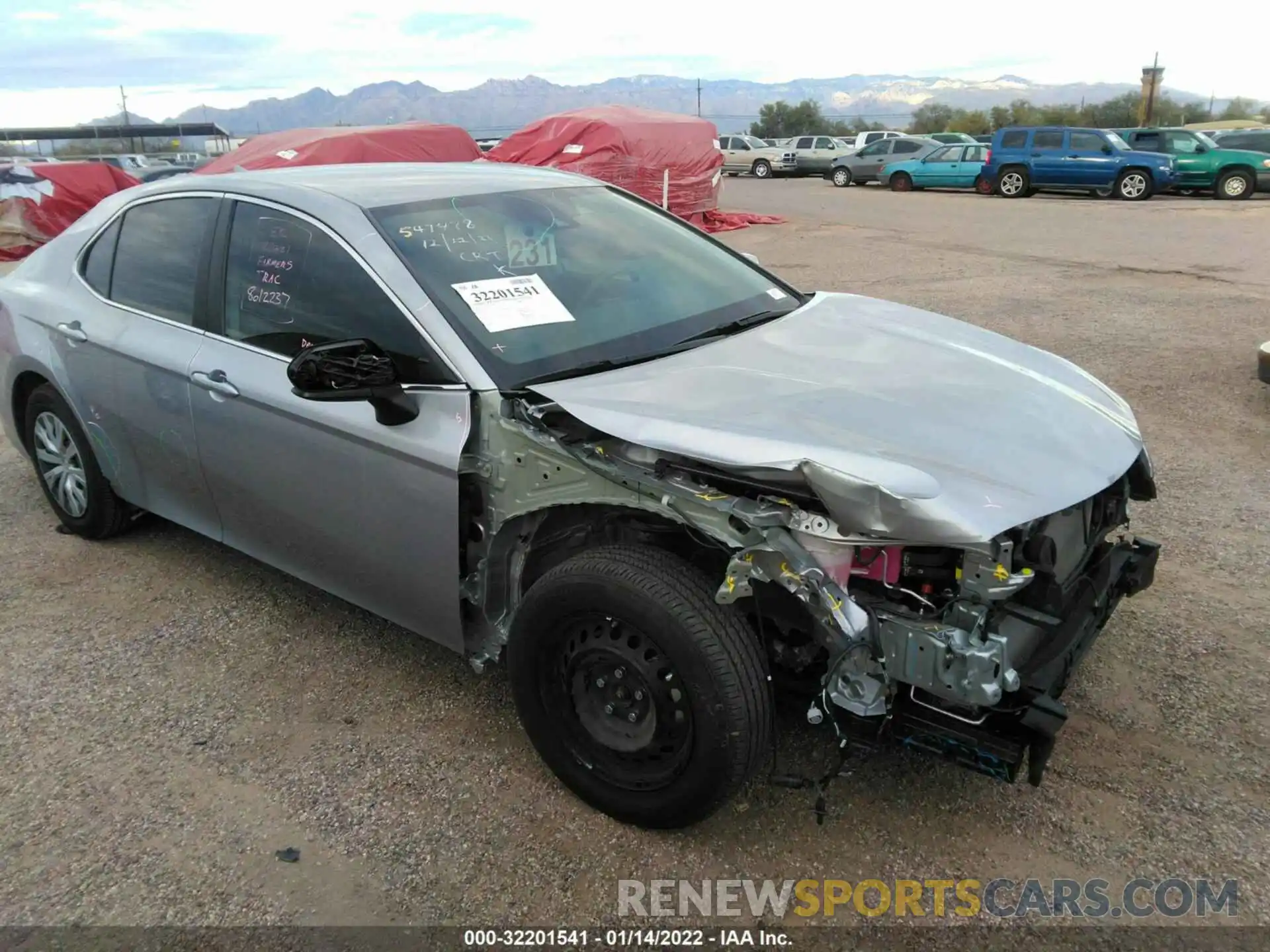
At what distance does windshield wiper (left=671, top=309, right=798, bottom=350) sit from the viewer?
10.4 feet

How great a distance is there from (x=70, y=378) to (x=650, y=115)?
15.4 meters

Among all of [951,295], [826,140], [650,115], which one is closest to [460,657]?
[951,295]

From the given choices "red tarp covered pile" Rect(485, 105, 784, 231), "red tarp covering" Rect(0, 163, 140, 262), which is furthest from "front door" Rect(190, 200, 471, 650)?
"red tarp covering" Rect(0, 163, 140, 262)

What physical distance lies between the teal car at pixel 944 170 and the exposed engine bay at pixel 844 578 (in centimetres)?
2385

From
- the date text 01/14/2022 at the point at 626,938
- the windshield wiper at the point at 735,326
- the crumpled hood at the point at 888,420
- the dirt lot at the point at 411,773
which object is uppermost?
the windshield wiper at the point at 735,326

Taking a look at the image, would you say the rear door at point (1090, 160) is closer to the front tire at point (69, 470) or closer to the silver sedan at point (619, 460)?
the silver sedan at point (619, 460)

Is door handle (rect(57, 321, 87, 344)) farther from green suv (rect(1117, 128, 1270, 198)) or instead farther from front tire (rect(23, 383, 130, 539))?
green suv (rect(1117, 128, 1270, 198))

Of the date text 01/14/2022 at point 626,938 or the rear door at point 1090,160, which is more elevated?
the rear door at point 1090,160

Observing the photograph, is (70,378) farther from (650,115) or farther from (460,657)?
(650,115)

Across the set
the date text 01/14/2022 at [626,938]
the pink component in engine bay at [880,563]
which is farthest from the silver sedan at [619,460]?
the date text 01/14/2022 at [626,938]

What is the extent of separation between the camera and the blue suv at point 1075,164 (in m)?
21.2

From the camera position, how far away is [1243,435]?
5633 mm

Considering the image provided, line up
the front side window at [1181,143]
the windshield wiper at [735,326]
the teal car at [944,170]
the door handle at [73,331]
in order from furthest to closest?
the teal car at [944,170], the front side window at [1181,143], the door handle at [73,331], the windshield wiper at [735,326]

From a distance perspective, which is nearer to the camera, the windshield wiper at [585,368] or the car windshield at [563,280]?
the windshield wiper at [585,368]
